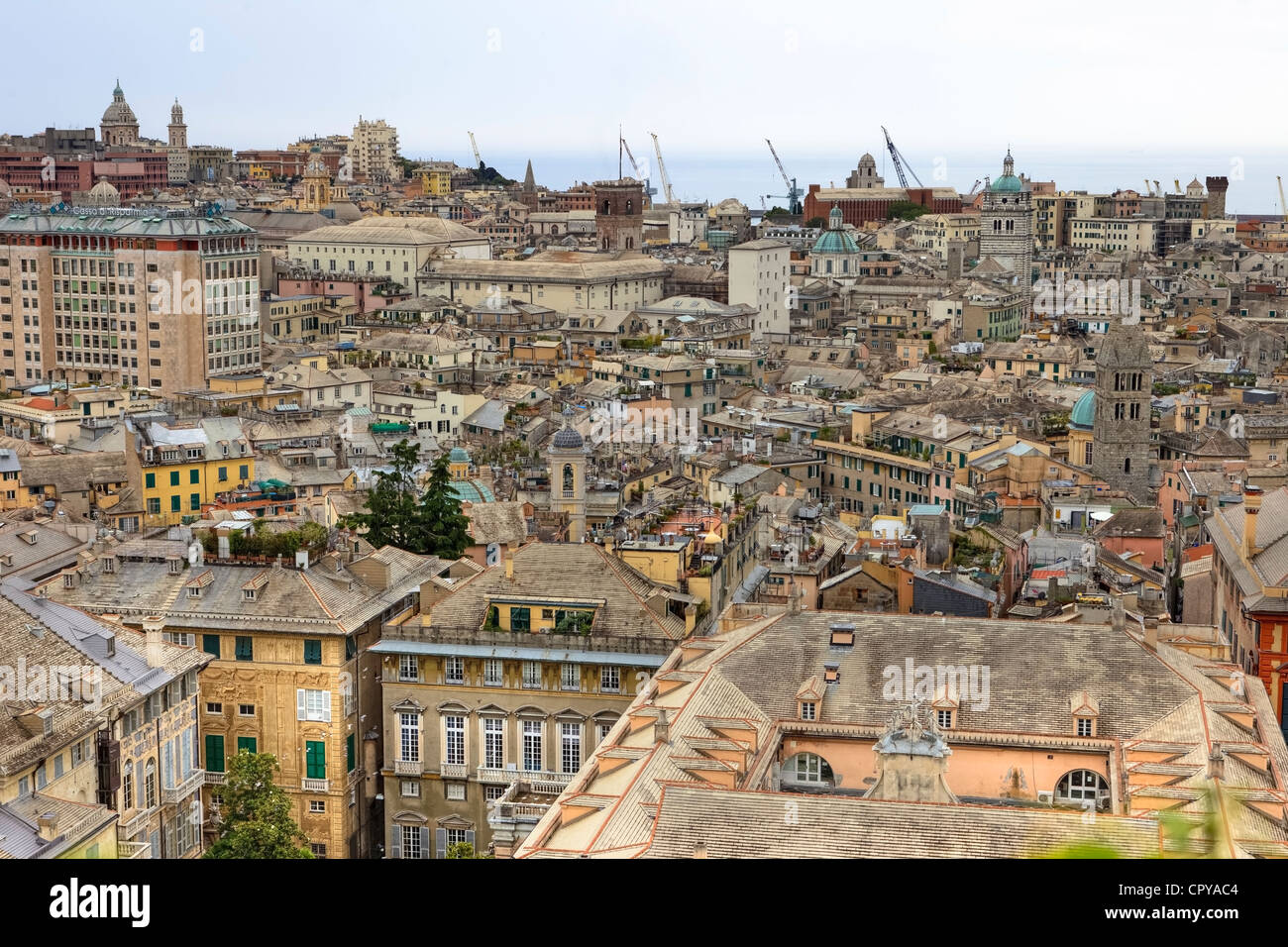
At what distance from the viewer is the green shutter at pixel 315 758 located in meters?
23.8

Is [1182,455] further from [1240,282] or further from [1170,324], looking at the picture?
[1240,282]

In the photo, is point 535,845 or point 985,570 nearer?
point 535,845

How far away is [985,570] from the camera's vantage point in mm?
30047

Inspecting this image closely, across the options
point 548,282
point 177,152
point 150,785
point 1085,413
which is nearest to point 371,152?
point 177,152

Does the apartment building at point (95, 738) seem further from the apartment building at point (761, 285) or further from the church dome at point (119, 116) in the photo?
the church dome at point (119, 116)

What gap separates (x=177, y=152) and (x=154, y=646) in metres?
122

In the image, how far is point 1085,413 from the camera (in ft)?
147

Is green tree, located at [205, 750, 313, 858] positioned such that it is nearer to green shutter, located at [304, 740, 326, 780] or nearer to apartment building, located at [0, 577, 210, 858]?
apartment building, located at [0, 577, 210, 858]

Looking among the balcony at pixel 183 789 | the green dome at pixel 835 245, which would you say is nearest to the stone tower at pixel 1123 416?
the balcony at pixel 183 789

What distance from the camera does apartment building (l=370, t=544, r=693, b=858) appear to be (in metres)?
22.9

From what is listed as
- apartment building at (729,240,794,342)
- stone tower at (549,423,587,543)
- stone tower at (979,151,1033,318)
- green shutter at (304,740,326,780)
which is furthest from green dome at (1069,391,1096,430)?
stone tower at (979,151,1033,318)

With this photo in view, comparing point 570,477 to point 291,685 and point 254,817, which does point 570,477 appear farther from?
point 254,817

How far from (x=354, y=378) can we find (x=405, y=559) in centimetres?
3028
